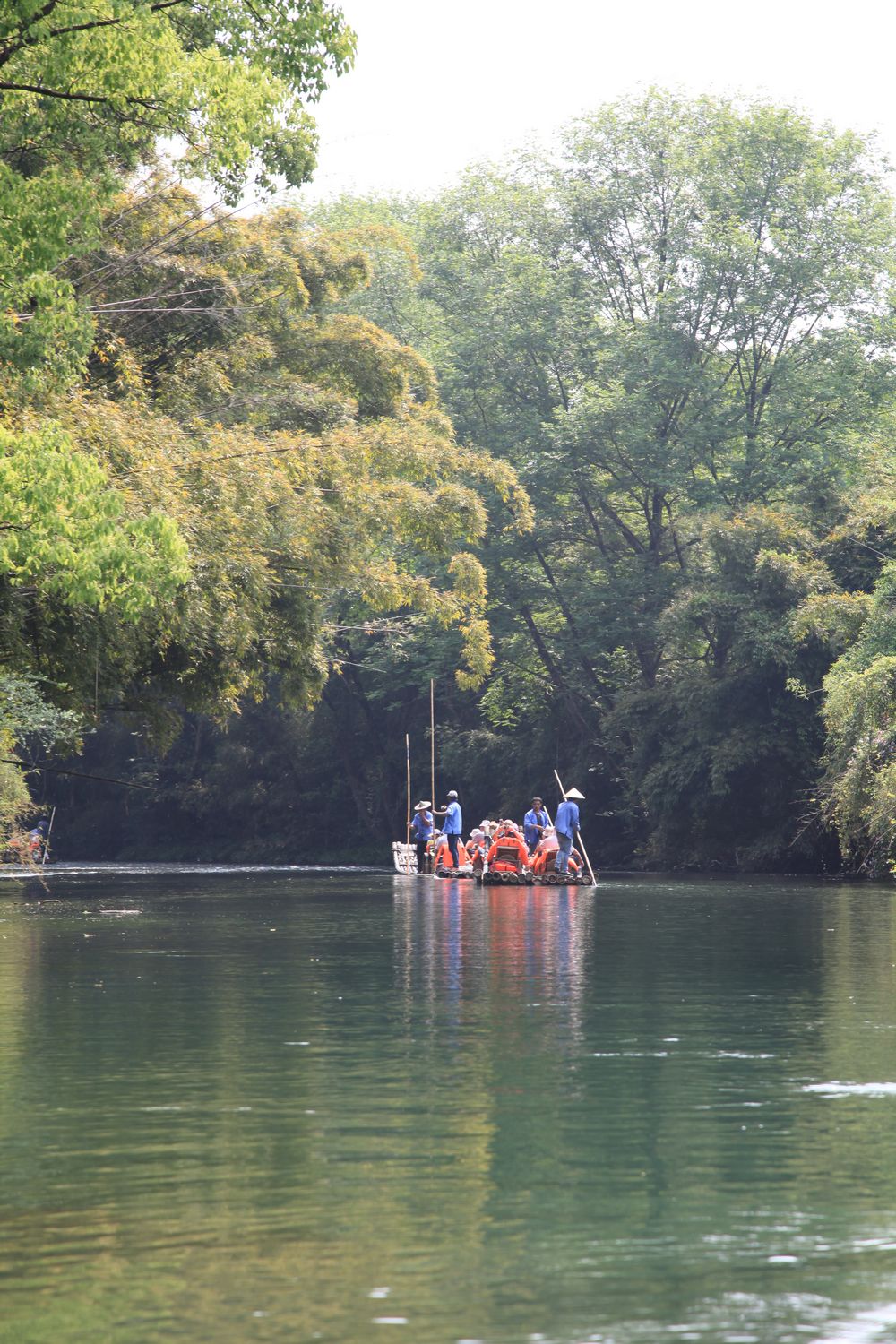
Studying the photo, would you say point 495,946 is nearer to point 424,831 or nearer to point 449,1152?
point 449,1152

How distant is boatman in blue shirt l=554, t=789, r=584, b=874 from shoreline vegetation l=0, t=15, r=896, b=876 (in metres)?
3.22

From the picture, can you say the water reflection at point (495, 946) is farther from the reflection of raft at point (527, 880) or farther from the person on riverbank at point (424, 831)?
the person on riverbank at point (424, 831)

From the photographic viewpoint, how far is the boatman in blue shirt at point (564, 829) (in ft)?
112

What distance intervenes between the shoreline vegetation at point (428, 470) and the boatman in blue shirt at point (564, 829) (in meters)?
3.22

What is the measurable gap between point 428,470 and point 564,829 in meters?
6.86

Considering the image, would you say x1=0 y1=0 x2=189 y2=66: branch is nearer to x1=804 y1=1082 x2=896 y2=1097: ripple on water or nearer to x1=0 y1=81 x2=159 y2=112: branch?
x1=0 y1=81 x2=159 y2=112: branch

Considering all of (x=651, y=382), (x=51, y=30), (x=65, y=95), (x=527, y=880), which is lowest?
(x=527, y=880)

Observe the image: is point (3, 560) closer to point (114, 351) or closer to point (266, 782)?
point (114, 351)

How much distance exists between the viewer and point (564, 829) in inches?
1344

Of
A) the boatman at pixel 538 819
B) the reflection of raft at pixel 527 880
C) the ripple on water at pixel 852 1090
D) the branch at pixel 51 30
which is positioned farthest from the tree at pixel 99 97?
the boatman at pixel 538 819

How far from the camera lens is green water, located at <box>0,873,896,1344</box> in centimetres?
538

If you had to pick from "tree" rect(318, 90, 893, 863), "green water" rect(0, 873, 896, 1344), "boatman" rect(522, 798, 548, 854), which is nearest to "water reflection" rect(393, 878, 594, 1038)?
"green water" rect(0, 873, 896, 1344)

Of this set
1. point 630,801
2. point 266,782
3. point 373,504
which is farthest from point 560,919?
point 266,782

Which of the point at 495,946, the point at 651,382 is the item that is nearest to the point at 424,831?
the point at 651,382
